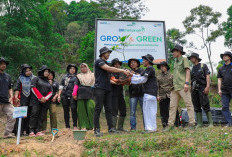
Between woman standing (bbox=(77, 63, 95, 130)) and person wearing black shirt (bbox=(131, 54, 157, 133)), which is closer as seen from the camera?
person wearing black shirt (bbox=(131, 54, 157, 133))

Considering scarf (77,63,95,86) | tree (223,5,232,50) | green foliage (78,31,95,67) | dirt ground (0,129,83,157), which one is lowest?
dirt ground (0,129,83,157)

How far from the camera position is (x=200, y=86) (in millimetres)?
6672

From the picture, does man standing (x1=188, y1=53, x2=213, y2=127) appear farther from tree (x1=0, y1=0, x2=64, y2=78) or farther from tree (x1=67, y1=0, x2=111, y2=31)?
tree (x1=67, y1=0, x2=111, y2=31)

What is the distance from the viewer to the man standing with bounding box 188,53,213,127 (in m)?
6.61

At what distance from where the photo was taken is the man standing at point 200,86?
21.7 ft

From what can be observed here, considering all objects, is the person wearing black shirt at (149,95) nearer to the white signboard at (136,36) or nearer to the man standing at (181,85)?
the man standing at (181,85)

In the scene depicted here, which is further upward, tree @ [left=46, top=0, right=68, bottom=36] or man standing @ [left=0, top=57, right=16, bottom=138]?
tree @ [left=46, top=0, right=68, bottom=36]

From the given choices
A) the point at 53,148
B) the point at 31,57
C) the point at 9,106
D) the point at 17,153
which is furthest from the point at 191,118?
the point at 31,57

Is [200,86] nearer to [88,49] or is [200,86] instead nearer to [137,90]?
[137,90]

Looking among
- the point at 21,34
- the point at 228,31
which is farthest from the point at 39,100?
the point at 228,31

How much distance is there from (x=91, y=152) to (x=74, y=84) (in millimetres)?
3289

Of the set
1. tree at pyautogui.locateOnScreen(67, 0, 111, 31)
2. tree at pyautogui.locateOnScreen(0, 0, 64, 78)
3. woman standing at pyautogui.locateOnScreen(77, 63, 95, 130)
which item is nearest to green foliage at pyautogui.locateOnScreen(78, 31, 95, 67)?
tree at pyautogui.locateOnScreen(0, 0, 64, 78)

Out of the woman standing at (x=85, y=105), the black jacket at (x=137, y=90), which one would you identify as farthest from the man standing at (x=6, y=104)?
the black jacket at (x=137, y=90)

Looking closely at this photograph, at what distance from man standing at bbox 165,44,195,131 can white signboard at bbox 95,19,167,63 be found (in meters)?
5.15
